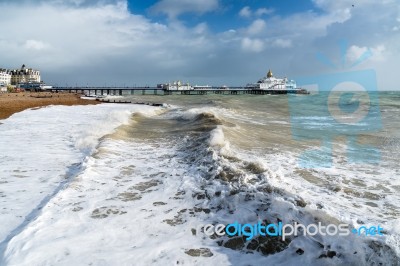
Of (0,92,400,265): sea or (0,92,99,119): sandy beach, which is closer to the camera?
(0,92,400,265): sea

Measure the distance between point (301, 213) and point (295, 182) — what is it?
→ 2271mm

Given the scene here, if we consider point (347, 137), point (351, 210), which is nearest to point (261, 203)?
point (351, 210)

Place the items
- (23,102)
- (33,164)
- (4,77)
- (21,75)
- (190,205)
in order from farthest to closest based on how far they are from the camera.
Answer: (21,75)
(4,77)
(23,102)
(33,164)
(190,205)

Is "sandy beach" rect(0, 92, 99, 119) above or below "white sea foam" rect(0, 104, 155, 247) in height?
above

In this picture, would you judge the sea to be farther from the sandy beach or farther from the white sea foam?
the sandy beach

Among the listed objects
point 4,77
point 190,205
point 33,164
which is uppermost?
Answer: point 4,77

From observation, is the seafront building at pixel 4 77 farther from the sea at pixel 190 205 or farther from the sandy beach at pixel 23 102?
the sea at pixel 190 205

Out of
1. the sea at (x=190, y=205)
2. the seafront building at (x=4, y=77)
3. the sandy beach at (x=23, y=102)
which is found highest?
the seafront building at (x=4, y=77)

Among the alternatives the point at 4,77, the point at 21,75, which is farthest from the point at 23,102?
the point at 21,75

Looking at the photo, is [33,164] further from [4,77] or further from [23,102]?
[4,77]

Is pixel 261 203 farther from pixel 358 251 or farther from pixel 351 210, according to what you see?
pixel 358 251

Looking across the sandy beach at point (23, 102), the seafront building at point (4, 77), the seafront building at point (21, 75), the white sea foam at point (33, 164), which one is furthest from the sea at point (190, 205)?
the seafront building at point (21, 75)

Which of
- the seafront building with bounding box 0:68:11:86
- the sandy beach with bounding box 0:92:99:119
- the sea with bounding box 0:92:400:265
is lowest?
the sea with bounding box 0:92:400:265

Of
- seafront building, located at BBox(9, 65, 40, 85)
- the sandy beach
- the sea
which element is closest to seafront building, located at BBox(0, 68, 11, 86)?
seafront building, located at BBox(9, 65, 40, 85)
